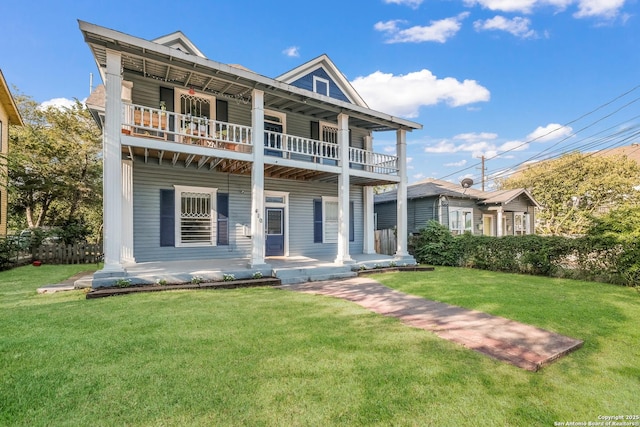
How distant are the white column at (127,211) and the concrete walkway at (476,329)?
5.91 meters

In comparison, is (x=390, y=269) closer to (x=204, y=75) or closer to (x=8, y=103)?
(x=204, y=75)

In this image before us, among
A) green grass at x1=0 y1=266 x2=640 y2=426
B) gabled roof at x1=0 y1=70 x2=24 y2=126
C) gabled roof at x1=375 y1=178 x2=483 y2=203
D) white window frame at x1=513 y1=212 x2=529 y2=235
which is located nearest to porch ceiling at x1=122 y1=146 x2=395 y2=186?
green grass at x1=0 y1=266 x2=640 y2=426

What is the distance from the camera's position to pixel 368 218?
14.3 metres

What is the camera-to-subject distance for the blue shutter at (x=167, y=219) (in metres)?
9.97

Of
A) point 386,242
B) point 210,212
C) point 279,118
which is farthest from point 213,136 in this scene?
point 386,242

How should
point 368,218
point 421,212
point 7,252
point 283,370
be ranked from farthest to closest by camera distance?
point 421,212, point 368,218, point 7,252, point 283,370

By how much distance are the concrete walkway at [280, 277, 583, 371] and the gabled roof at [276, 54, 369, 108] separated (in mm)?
9112

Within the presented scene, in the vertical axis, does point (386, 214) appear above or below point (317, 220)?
above

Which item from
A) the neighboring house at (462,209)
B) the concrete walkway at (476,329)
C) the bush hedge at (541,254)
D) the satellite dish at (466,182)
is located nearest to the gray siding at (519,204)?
the neighboring house at (462,209)

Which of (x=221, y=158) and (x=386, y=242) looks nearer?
(x=221, y=158)

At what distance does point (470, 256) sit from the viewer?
12594 mm

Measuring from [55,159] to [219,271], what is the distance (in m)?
16.5

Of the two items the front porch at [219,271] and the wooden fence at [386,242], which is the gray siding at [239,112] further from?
the wooden fence at [386,242]

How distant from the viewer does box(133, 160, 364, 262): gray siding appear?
9.75 m
